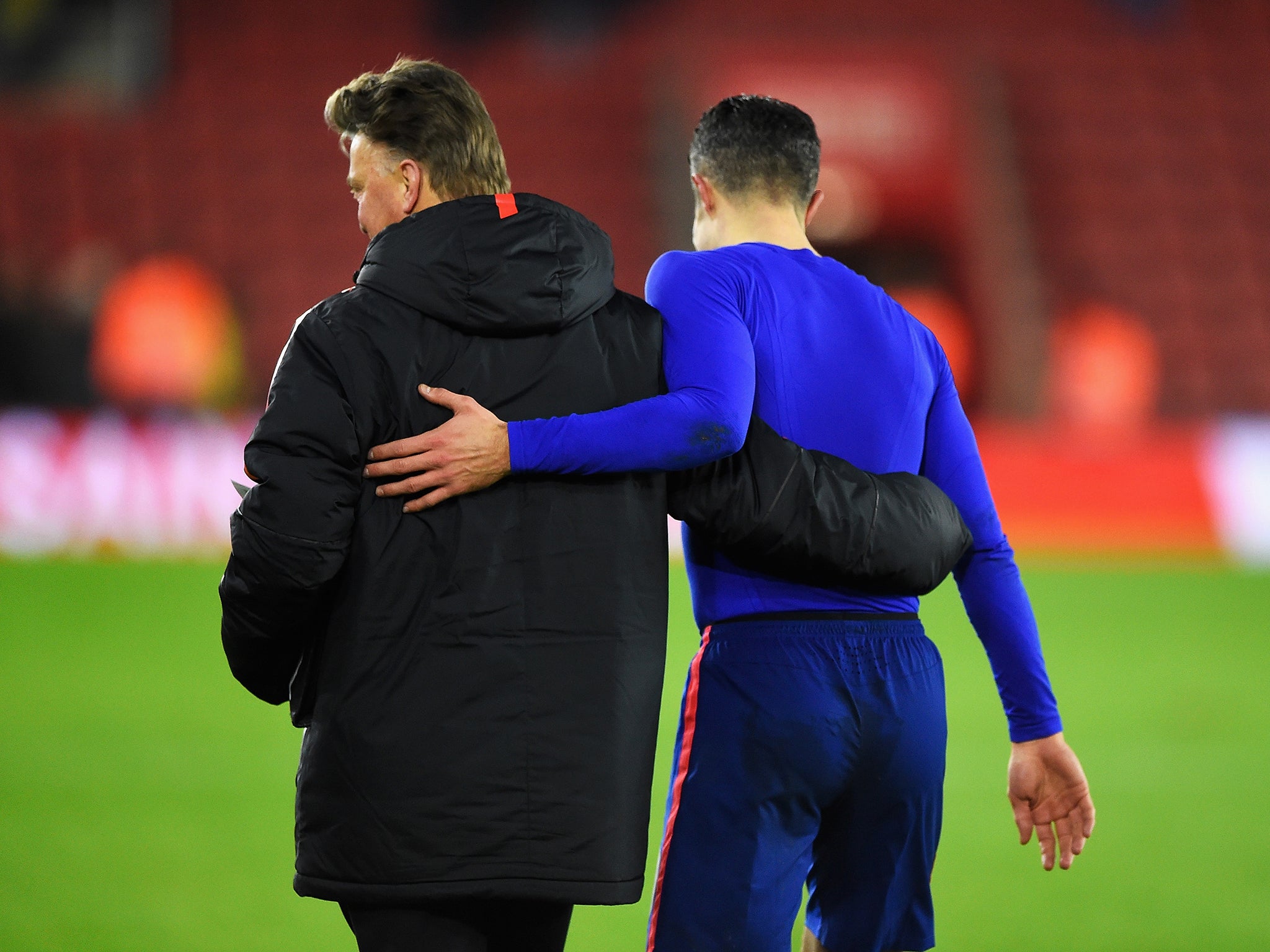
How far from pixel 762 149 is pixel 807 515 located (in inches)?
26.6

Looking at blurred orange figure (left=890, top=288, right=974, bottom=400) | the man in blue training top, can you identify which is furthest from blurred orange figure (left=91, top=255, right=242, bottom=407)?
the man in blue training top

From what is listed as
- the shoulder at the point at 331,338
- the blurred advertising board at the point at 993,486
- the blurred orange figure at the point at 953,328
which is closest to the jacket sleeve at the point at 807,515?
the shoulder at the point at 331,338

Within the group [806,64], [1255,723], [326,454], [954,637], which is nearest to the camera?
[326,454]

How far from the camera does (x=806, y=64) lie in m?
15.9

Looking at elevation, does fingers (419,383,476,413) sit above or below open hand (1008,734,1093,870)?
above

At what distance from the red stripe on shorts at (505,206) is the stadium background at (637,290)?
7.34 feet

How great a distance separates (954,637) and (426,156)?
6.30 meters

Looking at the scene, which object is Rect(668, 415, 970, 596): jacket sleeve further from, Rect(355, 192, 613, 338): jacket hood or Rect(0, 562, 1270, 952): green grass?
Rect(0, 562, 1270, 952): green grass

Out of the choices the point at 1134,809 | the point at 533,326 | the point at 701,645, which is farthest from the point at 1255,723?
the point at 533,326

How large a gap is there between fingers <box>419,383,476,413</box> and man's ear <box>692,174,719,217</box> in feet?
2.40

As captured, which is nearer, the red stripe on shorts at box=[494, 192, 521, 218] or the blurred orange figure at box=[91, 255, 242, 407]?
the red stripe on shorts at box=[494, 192, 521, 218]

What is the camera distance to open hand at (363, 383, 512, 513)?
1.88 m

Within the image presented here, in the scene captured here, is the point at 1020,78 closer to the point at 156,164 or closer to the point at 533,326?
the point at 156,164

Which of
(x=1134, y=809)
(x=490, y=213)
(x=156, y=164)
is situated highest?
(x=156, y=164)
